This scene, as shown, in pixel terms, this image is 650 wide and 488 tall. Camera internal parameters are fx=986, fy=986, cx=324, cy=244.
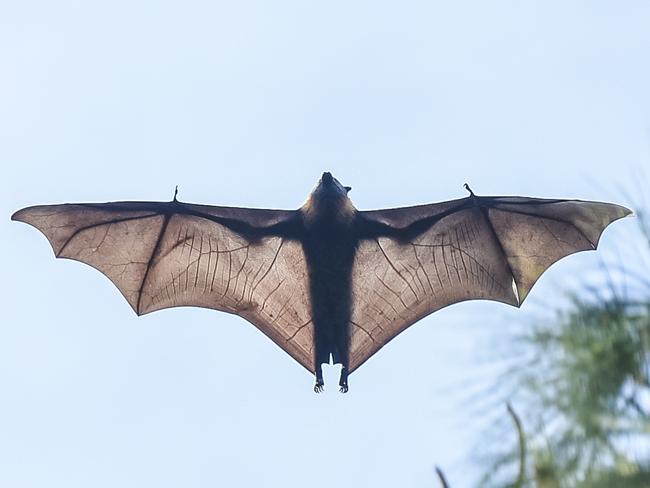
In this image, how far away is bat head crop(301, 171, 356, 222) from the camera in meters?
12.4

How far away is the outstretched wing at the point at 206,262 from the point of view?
12742 millimetres

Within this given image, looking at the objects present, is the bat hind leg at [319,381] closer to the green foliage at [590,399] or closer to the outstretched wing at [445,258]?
the outstretched wing at [445,258]

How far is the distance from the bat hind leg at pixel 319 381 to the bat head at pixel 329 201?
1891mm

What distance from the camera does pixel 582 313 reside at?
3.31m

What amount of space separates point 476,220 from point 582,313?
9763 millimetres

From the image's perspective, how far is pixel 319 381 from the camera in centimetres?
1234

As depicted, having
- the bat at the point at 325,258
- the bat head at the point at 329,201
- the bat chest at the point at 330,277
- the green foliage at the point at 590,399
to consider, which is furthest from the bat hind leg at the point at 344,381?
the green foliage at the point at 590,399

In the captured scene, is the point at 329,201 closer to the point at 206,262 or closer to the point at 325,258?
the point at 325,258

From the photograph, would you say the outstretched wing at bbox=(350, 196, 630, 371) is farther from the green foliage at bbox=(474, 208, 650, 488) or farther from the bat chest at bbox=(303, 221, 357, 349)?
the green foliage at bbox=(474, 208, 650, 488)

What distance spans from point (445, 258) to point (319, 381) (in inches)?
93.2

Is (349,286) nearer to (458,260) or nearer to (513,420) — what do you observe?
(458,260)

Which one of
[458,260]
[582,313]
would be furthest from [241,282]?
[582,313]

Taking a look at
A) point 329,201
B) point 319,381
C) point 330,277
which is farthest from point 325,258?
point 319,381

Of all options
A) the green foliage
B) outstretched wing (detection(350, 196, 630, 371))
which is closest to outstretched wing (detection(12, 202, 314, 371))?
outstretched wing (detection(350, 196, 630, 371))
